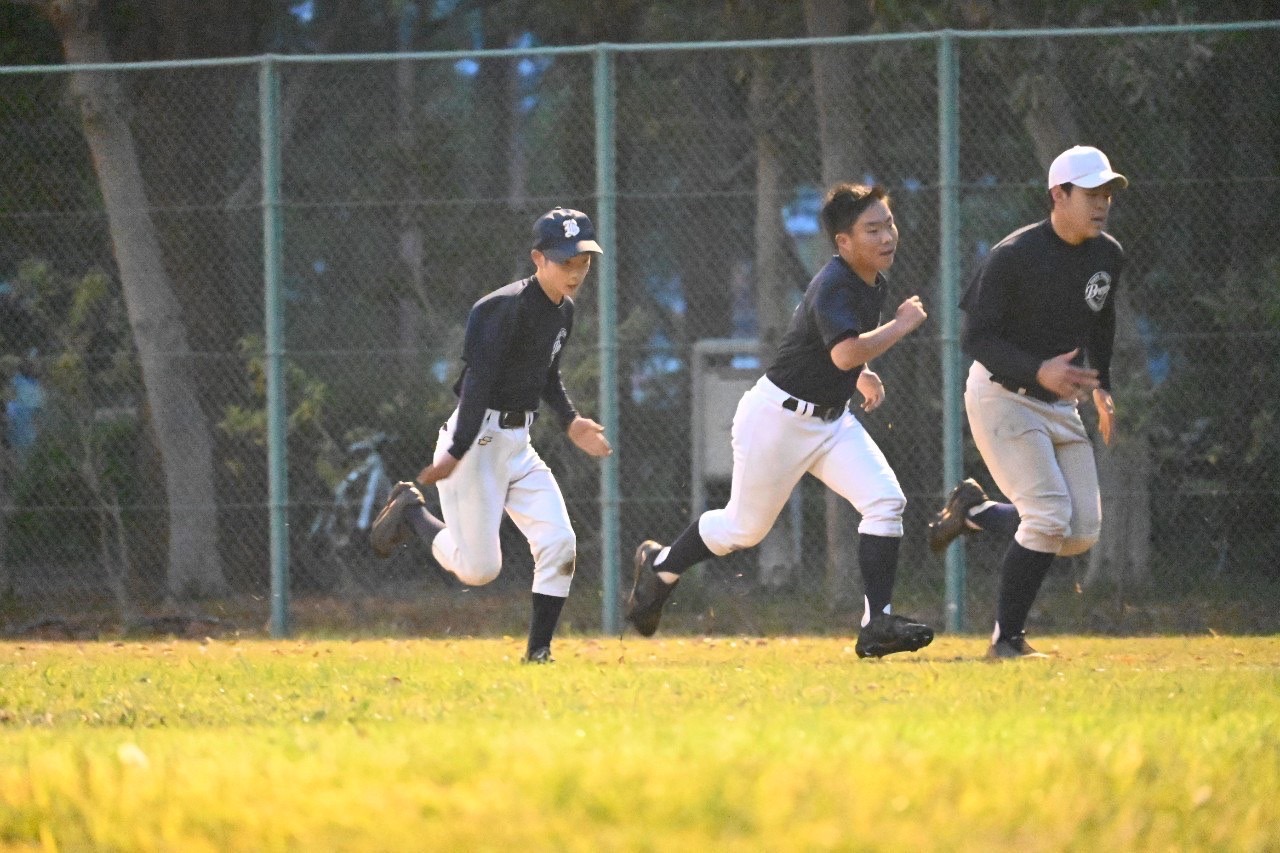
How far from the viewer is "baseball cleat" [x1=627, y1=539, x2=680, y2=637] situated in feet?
29.8

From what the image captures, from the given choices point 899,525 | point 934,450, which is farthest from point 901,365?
point 899,525

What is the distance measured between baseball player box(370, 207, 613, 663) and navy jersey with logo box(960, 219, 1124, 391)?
1645mm

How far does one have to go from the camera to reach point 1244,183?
10.7 metres

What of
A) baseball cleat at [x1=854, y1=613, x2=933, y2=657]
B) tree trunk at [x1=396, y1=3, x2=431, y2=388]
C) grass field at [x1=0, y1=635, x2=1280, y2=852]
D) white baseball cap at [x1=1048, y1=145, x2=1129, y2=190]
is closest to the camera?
grass field at [x1=0, y1=635, x2=1280, y2=852]

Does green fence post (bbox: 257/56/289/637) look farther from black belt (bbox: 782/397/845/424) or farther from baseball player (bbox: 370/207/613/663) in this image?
black belt (bbox: 782/397/845/424)

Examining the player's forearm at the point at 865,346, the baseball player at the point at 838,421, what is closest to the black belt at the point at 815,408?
the baseball player at the point at 838,421

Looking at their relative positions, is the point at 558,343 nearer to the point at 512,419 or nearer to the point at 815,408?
the point at 512,419

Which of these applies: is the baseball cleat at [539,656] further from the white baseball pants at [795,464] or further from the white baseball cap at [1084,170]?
the white baseball cap at [1084,170]

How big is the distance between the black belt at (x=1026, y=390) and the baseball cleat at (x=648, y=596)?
69.6 inches

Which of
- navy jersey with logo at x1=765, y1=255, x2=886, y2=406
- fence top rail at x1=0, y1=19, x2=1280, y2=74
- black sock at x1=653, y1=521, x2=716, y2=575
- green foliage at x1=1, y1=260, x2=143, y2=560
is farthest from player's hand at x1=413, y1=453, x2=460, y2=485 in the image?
green foliage at x1=1, y1=260, x2=143, y2=560

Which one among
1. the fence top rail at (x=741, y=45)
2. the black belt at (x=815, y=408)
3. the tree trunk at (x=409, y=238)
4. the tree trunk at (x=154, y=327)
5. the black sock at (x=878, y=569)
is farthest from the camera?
the tree trunk at (x=409, y=238)

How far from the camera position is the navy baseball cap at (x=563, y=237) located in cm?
835

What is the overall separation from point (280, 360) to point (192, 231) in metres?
1.19

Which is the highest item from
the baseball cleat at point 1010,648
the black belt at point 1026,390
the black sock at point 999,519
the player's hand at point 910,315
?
the player's hand at point 910,315
